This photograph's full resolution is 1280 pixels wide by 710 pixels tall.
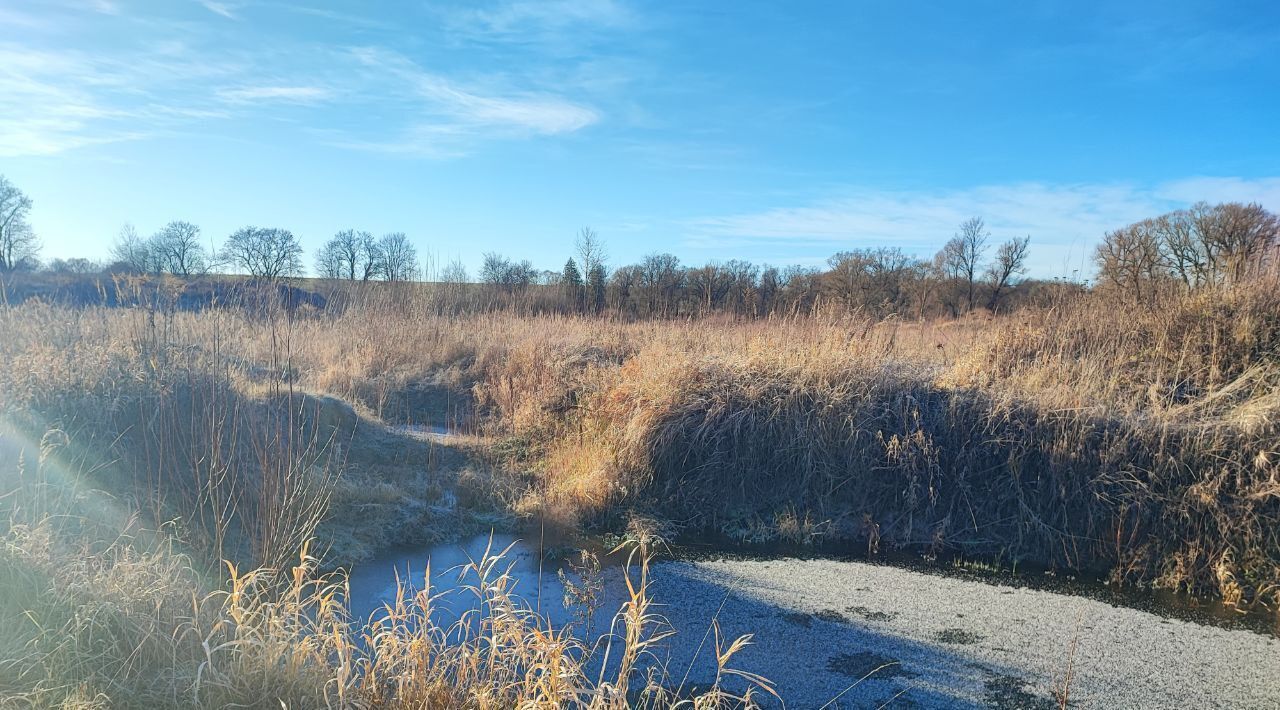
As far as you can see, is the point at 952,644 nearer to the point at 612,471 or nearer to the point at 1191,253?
the point at 612,471

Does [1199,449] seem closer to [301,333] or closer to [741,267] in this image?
[301,333]

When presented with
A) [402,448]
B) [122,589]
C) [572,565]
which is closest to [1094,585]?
[572,565]

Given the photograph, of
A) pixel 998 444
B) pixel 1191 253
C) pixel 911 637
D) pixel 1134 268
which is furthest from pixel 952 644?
pixel 1191 253

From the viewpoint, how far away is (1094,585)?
5.35 metres

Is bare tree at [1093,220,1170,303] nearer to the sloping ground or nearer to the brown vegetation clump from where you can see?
the brown vegetation clump

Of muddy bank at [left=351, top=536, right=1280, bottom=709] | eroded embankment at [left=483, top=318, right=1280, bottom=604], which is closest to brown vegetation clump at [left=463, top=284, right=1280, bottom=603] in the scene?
eroded embankment at [left=483, top=318, right=1280, bottom=604]

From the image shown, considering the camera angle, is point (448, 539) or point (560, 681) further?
point (448, 539)

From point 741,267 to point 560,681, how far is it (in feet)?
58.9

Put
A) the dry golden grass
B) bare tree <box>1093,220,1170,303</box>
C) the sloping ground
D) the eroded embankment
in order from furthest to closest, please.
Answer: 1. bare tree <box>1093,220,1170,303</box>
2. the eroded embankment
3. the sloping ground
4. the dry golden grass

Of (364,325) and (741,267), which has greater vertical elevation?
(741,267)

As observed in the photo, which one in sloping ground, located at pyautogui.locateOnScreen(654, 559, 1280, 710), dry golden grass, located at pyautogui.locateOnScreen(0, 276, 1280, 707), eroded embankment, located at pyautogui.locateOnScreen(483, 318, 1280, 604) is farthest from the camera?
eroded embankment, located at pyautogui.locateOnScreen(483, 318, 1280, 604)

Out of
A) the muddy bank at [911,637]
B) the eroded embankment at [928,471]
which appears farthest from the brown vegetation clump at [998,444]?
the muddy bank at [911,637]

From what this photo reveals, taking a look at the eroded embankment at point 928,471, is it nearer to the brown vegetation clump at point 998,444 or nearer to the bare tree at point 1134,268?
the brown vegetation clump at point 998,444

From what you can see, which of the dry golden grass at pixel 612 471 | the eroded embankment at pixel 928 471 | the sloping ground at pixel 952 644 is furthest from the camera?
the eroded embankment at pixel 928 471
